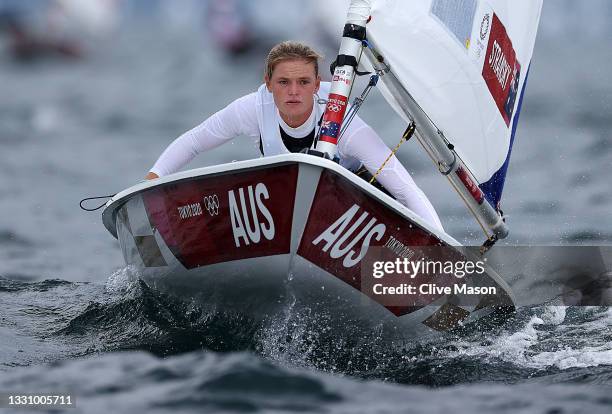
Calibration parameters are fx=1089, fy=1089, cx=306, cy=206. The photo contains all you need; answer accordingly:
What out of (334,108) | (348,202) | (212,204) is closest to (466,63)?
(334,108)

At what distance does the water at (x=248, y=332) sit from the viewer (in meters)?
4.07

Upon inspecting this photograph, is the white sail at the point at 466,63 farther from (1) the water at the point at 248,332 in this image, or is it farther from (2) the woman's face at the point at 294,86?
(1) the water at the point at 248,332

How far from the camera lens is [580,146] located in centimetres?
1371

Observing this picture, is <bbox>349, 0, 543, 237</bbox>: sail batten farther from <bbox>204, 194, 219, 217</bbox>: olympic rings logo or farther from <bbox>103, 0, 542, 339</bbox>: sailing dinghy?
<bbox>204, 194, 219, 217</bbox>: olympic rings logo

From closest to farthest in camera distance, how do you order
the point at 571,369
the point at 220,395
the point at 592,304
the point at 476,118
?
the point at 220,395 < the point at 571,369 < the point at 476,118 < the point at 592,304

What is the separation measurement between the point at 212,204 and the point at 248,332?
2.03ft

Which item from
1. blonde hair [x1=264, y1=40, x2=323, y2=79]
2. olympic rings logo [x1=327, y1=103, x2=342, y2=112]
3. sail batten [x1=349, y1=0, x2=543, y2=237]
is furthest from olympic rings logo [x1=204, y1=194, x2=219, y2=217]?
sail batten [x1=349, y1=0, x2=543, y2=237]

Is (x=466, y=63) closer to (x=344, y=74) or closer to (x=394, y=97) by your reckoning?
(x=394, y=97)

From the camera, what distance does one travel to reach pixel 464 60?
16.2ft

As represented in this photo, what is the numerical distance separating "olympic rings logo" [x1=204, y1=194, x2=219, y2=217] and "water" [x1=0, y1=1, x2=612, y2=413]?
560 mm

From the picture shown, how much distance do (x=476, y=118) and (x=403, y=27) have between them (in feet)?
2.18

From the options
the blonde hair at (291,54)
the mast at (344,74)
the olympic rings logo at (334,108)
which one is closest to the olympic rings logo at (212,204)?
the mast at (344,74)

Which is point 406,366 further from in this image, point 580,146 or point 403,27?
point 580,146

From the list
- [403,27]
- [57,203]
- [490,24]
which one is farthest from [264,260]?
[57,203]
